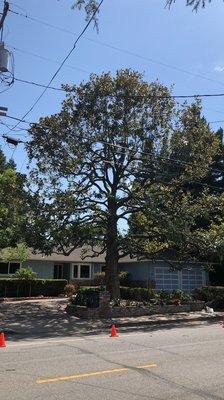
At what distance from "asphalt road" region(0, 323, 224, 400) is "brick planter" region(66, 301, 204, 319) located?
25.7 feet

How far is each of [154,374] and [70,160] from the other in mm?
16670

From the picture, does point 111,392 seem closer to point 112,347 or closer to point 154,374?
point 154,374

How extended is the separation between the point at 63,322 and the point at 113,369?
12.0 m

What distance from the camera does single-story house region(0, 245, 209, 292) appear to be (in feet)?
123

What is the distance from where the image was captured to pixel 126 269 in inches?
1617

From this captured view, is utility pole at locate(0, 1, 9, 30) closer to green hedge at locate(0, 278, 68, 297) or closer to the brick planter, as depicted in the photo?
the brick planter

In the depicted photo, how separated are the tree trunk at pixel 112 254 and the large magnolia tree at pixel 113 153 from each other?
5 centimetres

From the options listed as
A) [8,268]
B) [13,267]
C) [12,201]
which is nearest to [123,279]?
[13,267]

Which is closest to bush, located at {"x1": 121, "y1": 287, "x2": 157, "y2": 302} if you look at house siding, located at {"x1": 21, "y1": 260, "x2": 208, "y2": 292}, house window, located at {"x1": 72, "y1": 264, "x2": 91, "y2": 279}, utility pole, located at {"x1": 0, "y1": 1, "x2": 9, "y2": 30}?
house siding, located at {"x1": 21, "y1": 260, "x2": 208, "y2": 292}

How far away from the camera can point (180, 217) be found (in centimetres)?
2469

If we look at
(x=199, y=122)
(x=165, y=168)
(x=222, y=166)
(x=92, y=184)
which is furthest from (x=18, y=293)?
(x=222, y=166)

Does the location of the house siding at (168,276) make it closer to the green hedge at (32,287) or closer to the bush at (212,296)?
the bush at (212,296)

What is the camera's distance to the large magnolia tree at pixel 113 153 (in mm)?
24844

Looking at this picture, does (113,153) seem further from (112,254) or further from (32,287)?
(32,287)
